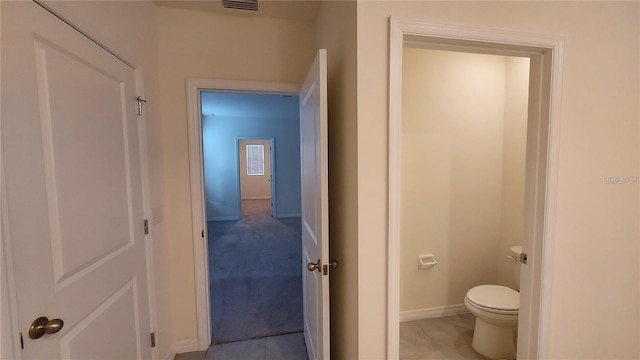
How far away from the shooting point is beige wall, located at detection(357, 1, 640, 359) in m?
1.03

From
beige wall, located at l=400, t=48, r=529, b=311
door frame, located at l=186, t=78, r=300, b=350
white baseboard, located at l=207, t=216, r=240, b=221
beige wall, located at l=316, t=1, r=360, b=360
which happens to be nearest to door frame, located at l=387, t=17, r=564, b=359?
beige wall, located at l=316, t=1, r=360, b=360

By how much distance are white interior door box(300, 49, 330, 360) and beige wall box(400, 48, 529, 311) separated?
0.95 meters

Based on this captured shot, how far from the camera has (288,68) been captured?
1.93 meters

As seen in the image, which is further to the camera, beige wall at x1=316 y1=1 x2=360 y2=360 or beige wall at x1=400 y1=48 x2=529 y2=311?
beige wall at x1=400 y1=48 x2=529 y2=311

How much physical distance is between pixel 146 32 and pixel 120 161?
2.89 ft

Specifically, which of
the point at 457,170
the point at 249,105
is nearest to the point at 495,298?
the point at 457,170

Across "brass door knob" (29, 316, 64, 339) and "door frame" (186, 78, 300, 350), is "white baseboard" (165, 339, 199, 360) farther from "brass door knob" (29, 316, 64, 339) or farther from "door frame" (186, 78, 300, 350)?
"brass door knob" (29, 316, 64, 339)

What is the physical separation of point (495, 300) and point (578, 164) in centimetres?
103

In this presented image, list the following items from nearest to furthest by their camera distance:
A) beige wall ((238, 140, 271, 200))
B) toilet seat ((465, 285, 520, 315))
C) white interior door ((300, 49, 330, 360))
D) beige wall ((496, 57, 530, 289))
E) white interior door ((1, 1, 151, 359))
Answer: white interior door ((1, 1, 151, 359)), white interior door ((300, 49, 330, 360)), toilet seat ((465, 285, 520, 315)), beige wall ((496, 57, 530, 289)), beige wall ((238, 140, 271, 200))

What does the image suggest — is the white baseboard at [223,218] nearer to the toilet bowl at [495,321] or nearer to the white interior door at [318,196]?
the white interior door at [318,196]

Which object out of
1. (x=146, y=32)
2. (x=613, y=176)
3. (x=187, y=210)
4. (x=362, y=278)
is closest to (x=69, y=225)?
(x=187, y=210)

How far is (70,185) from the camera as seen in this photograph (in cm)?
95

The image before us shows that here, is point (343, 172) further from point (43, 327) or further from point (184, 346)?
point (184, 346)

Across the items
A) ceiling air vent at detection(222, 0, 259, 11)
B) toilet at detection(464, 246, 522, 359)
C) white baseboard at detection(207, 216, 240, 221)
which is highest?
Result: ceiling air vent at detection(222, 0, 259, 11)
